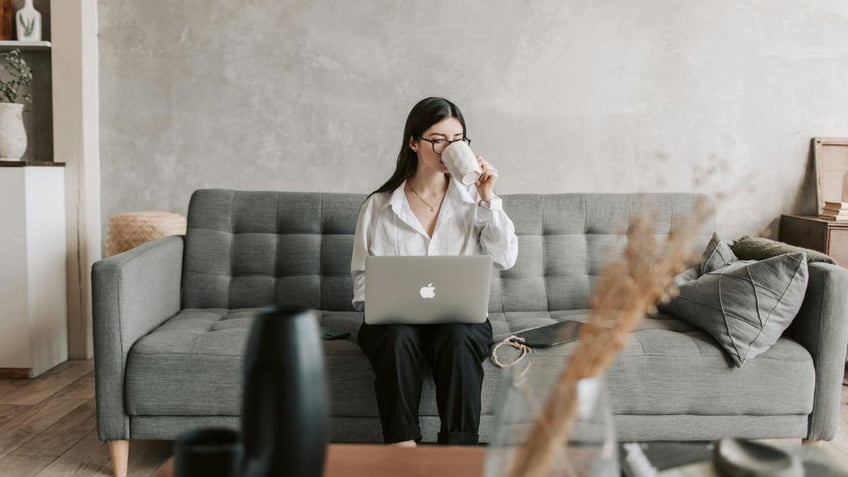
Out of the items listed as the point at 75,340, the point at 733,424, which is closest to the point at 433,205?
the point at 733,424

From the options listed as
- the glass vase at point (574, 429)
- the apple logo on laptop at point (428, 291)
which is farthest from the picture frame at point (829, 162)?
the glass vase at point (574, 429)

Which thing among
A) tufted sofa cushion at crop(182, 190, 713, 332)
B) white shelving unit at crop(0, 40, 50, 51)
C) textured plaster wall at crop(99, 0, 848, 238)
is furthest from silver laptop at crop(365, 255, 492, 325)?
white shelving unit at crop(0, 40, 50, 51)

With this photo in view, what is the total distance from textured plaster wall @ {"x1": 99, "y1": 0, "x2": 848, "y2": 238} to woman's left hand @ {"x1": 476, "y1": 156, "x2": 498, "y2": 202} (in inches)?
42.5

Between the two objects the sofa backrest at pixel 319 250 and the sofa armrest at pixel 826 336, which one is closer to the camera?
the sofa armrest at pixel 826 336

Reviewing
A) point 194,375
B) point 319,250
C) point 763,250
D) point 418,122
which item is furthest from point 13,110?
point 763,250

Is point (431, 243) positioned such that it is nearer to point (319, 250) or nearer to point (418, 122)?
point (418, 122)

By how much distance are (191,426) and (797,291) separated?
1.86 meters

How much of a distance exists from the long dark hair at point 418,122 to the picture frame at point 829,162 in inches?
75.9

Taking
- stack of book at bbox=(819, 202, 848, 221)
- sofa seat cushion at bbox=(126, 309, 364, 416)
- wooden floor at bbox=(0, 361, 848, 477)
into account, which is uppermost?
stack of book at bbox=(819, 202, 848, 221)

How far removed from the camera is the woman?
1.99 m

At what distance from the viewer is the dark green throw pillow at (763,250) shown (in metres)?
2.36

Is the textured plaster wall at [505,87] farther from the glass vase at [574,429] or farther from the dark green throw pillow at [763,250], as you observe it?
the glass vase at [574,429]

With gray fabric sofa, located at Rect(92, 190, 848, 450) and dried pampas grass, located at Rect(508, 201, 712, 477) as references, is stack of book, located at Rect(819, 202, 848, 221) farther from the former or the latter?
dried pampas grass, located at Rect(508, 201, 712, 477)

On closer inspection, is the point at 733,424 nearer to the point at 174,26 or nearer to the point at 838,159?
the point at 838,159
